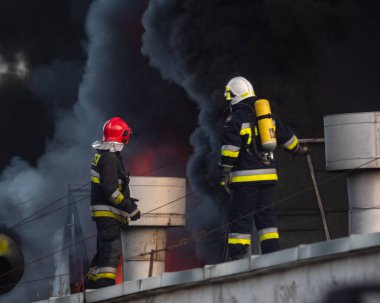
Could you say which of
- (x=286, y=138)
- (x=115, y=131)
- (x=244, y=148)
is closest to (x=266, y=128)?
(x=244, y=148)

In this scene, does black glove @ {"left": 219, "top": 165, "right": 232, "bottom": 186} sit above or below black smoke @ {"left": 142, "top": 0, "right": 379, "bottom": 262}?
below

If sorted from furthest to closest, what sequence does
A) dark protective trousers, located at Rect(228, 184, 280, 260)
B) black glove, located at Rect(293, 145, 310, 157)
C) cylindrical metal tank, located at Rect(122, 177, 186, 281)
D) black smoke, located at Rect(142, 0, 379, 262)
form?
black smoke, located at Rect(142, 0, 379, 262) → cylindrical metal tank, located at Rect(122, 177, 186, 281) → black glove, located at Rect(293, 145, 310, 157) → dark protective trousers, located at Rect(228, 184, 280, 260)

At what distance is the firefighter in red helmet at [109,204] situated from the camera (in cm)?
1007

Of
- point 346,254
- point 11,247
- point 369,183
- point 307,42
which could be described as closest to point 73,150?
point 307,42

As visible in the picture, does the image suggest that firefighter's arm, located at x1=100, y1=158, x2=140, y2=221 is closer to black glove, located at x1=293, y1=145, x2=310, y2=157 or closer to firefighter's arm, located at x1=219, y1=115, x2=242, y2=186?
firefighter's arm, located at x1=219, y1=115, x2=242, y2=186

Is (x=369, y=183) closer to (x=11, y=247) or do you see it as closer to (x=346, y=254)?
(x=346, y=254)

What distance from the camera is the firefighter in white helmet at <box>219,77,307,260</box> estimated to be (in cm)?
927

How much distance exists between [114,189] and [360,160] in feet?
7.68

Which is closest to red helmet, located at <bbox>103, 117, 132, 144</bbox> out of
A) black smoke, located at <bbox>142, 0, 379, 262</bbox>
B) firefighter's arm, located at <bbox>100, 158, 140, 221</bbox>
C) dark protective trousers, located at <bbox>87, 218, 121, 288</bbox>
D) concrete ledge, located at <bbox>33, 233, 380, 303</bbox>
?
firefighter's arm, located at <bbox>100, 158, 140, 221</bbox>

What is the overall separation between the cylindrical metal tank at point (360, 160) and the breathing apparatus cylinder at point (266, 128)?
51 cm

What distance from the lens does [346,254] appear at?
7.13 m

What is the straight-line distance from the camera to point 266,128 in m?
9.38

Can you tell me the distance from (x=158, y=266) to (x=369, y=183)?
8.56ft

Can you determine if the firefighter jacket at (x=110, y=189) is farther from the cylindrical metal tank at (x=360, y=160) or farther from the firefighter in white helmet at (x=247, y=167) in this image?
the cylindrical metal tank at (x=360, y=160)
